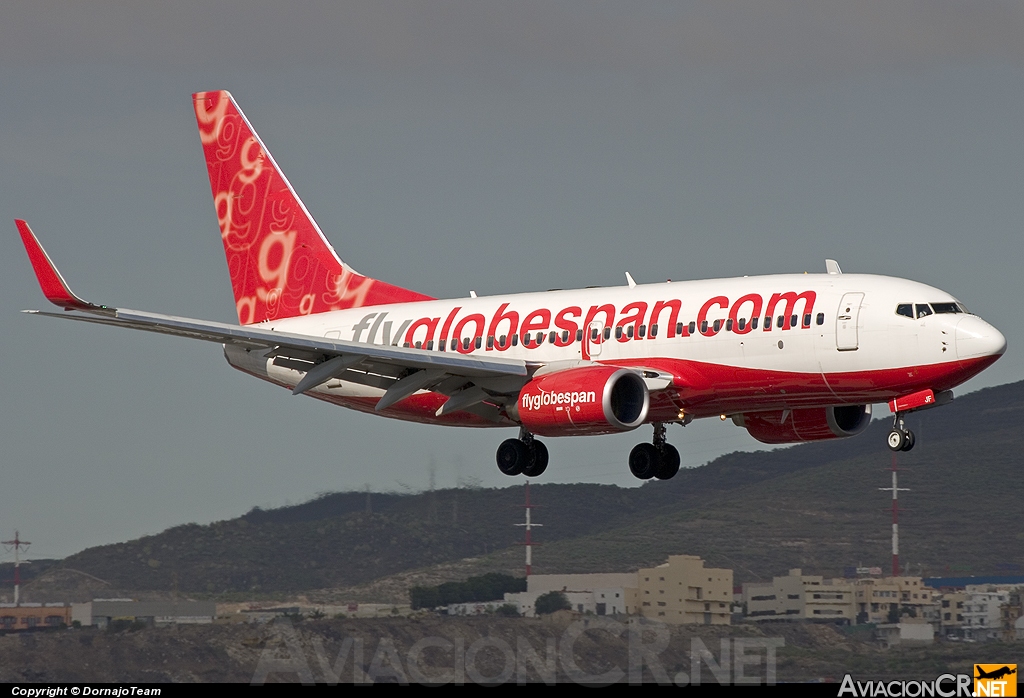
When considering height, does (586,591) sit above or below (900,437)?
below

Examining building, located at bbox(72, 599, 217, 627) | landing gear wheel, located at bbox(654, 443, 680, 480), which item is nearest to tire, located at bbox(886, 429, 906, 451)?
landing gear wheel, located at bbox(654, 443, 680, 480)

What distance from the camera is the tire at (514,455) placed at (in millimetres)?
43031

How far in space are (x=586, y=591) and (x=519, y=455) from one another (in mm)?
30650

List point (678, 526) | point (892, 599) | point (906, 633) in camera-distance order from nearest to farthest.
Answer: point (906, 633), point (892, 599), point (678, 526)

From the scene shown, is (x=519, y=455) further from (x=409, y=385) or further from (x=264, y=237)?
(x=264, y=237)

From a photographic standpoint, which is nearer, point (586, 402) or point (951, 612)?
point (586, 402)

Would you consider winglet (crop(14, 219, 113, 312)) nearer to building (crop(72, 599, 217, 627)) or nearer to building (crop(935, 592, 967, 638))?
building (crop(72, 599, 217, 627))

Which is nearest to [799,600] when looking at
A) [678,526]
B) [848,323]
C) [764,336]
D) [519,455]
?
[678,526]

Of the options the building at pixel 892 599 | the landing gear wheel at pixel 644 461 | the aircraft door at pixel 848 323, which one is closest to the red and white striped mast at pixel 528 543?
the building at pixel 892 599

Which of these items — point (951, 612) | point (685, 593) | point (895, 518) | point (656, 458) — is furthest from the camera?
point (895, 518)

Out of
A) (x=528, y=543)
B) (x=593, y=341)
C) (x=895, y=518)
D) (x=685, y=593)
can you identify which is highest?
(x=593, y=341)

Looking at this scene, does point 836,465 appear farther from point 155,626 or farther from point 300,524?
point 155,626

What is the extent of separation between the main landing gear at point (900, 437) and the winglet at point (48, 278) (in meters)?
20.3

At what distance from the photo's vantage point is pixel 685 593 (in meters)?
67.6
